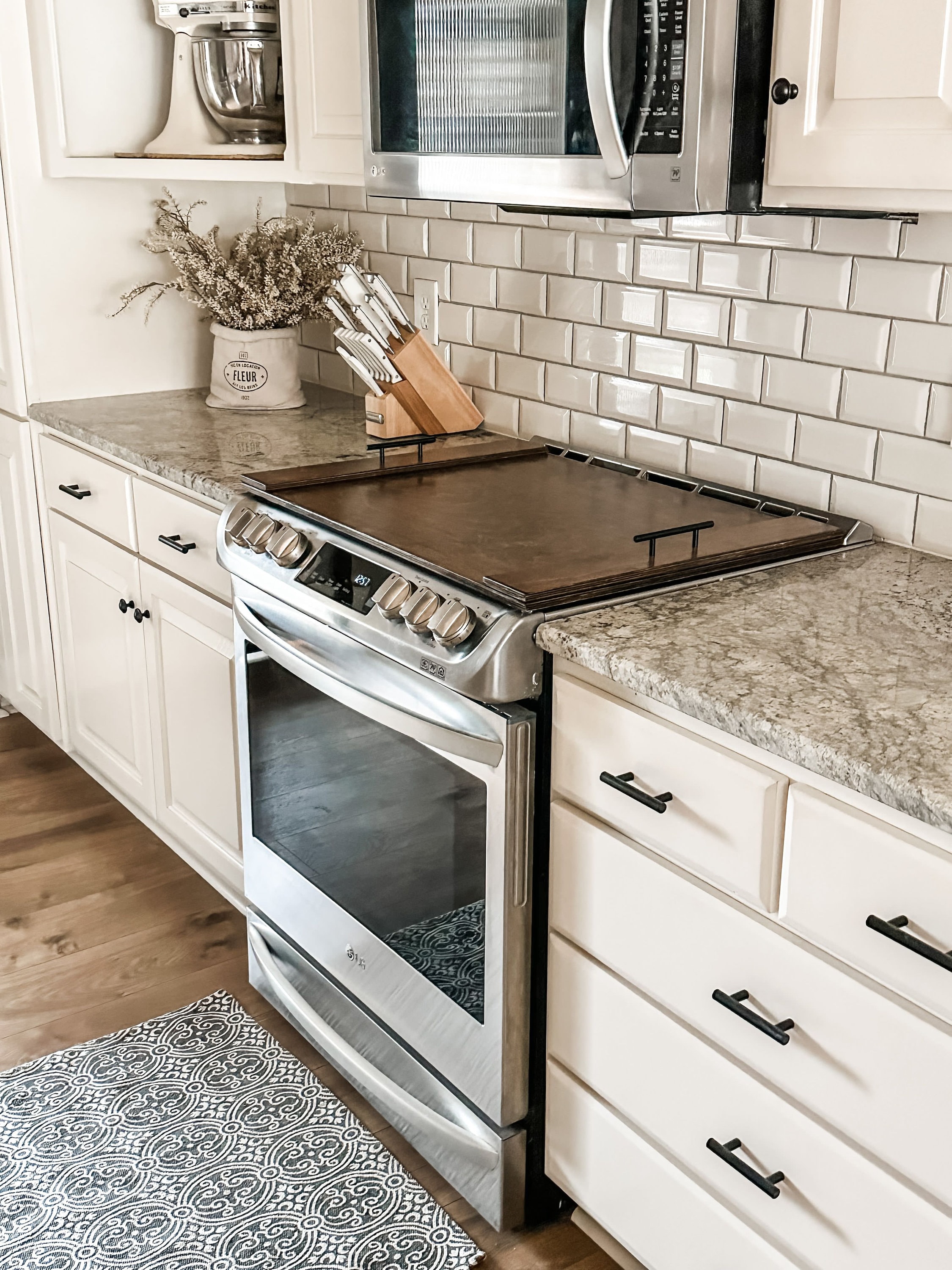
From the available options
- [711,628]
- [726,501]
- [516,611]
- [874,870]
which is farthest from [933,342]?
[874,870]

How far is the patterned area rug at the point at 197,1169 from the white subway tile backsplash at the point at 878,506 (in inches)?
47.1

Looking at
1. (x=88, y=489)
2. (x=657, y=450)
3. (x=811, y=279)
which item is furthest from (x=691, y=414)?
(x=88, y=489)

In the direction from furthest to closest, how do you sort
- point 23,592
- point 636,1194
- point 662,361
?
point 23,592 < point 662,361 < point 636,1194

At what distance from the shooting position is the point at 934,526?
1.87 metres

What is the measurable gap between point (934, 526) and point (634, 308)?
705 mm

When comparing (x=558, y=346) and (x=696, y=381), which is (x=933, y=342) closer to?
(x=696, y=381)

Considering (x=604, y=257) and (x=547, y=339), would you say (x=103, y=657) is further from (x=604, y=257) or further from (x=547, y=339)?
(x=604, y=257)

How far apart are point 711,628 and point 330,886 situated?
0.86 m

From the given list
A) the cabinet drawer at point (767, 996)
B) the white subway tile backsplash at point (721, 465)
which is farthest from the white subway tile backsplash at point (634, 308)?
the cabinet drawer at point (767, 996)

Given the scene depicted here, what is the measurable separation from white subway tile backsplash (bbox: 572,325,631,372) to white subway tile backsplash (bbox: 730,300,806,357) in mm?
273

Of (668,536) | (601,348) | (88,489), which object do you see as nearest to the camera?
(668,536)

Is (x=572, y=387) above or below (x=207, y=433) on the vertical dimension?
above

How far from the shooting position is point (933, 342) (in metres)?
1.80

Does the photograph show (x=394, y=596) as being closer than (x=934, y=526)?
Yes
